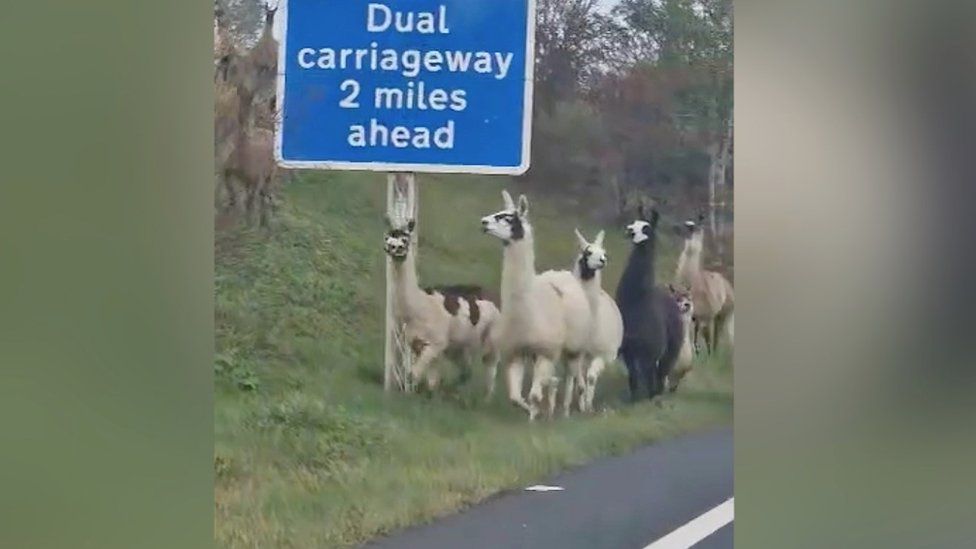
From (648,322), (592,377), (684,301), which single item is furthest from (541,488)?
(684,301)

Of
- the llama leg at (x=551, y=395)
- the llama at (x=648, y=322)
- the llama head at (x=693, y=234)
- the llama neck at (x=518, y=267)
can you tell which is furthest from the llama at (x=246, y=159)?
the llama head at (x=693, y=234)

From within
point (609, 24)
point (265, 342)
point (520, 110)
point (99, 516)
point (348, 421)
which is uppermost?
point (609, 24)

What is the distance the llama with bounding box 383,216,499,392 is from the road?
12.9 inches

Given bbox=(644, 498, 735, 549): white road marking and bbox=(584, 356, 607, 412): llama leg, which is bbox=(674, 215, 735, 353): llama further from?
bbox=(644, 498, 735, 549): white road marking

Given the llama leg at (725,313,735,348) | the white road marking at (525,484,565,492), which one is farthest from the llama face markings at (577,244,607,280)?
the white road marking at (525,484,565,492)

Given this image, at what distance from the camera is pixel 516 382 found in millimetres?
3002

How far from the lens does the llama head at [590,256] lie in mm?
2994

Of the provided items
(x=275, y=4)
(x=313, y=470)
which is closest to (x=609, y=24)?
(x=275, y=4)

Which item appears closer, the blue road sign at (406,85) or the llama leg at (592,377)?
the blue road sign at (406,85)

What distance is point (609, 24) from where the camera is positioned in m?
2.95

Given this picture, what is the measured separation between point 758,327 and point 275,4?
5.01 ft

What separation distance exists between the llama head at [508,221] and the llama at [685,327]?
438 millimetres

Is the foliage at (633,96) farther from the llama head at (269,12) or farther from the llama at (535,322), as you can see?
the llama head at (269,12)

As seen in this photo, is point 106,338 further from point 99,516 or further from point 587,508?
point 587,508
